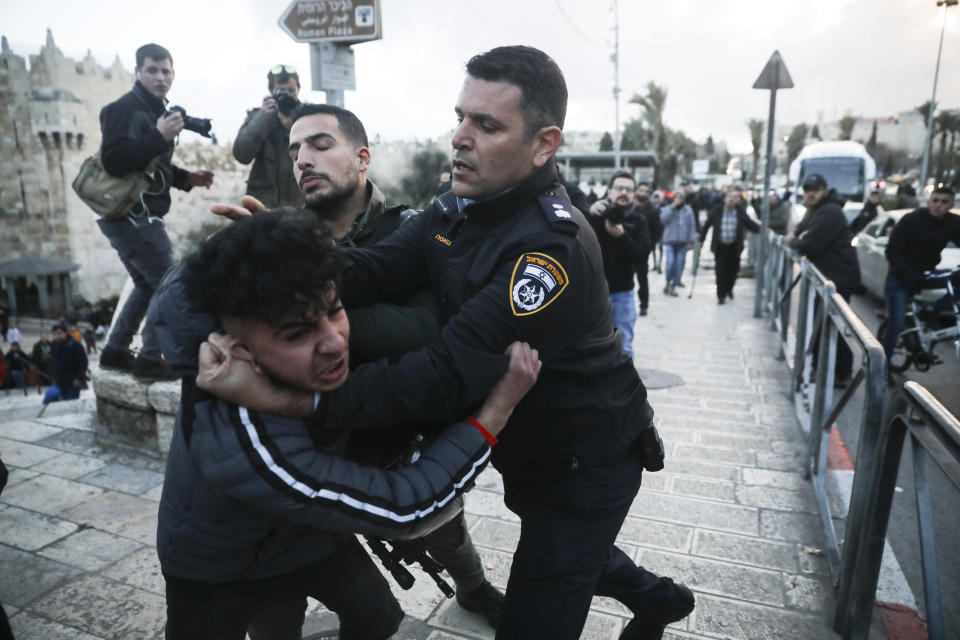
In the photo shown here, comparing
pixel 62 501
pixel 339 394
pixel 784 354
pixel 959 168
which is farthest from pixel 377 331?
pixel 959 168

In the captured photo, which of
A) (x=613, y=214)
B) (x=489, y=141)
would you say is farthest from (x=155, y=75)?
(x=613, y=214)

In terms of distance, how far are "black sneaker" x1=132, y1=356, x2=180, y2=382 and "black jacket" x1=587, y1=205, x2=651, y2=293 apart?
337 cm

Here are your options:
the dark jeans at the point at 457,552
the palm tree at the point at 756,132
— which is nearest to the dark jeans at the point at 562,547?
the dark jeans at the point at 457,552

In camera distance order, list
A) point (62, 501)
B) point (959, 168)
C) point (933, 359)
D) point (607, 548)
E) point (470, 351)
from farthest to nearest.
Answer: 1. point (959, 168)
2. point (933, 359)
3. point (62, 501)
4. point (607, 548)
5. point (470, 351)

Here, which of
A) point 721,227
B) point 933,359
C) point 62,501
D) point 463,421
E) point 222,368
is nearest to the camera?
point 222,368

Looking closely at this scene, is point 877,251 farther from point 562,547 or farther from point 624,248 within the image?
point 562,547

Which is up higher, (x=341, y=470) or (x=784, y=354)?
(x=341, y=470)

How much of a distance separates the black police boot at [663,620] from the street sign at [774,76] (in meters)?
7.46

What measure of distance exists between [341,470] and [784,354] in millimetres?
6362

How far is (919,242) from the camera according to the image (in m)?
6.31

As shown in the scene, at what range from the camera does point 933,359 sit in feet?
20.4

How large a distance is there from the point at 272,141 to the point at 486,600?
115 inches

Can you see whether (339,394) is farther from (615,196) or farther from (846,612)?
(615,196)

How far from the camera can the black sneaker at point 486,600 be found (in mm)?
2555
